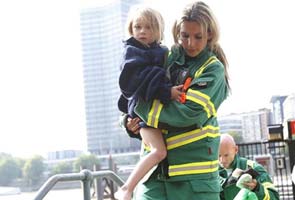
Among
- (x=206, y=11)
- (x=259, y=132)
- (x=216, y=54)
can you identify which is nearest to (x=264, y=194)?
(x=216, y=54)

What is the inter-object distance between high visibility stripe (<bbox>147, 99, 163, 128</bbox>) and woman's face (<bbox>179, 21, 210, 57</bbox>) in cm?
17

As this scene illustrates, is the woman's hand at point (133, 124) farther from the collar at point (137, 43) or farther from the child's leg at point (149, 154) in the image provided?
the collar at point (137, 43)

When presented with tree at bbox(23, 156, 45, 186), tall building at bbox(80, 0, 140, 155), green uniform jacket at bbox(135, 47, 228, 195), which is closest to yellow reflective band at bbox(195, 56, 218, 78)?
green uniform jacket at bbox(135, 47, 228, 195)

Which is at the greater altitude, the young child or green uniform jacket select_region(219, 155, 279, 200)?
the young child

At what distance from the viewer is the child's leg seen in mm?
1270

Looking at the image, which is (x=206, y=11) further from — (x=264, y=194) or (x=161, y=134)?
(x=264, y=194)

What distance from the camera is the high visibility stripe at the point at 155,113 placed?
4.06 feet

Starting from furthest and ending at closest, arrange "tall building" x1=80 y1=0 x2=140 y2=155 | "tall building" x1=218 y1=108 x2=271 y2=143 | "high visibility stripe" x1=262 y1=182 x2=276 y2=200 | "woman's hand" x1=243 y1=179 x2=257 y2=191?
"tall building" x1=80 y1=0 x2=140 y2=155, "tall building" x1=218 y1=108 x2=271 y2=143, "high visibility stripe" x1=262 y1=182 x2=276 y2=200, "woman's hand" x1=243 y1=179 x2=257 y2=191

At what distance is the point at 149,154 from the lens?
1.28 meters

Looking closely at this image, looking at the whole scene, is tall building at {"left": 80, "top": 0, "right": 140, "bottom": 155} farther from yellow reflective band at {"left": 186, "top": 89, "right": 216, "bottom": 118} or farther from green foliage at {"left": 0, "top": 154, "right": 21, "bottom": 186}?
yellow reflective band at {"left": 186, "top": 89, "right": 216, "bottom": 118}

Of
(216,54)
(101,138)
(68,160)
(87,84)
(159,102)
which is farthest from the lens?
(87,84)

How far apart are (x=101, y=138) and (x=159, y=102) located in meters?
11.5

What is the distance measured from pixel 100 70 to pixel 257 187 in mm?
13524

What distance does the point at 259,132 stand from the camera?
6355mm
